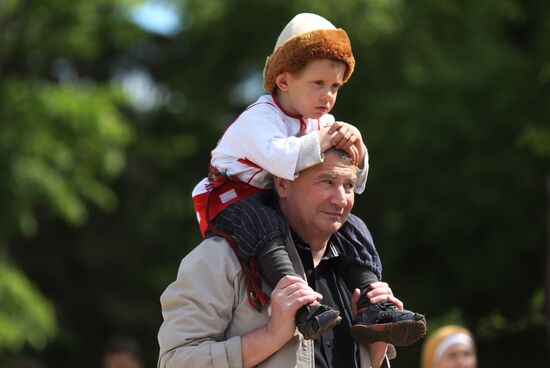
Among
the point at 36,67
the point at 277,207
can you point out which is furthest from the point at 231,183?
the point at 36,67

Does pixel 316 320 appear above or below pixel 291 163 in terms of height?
below

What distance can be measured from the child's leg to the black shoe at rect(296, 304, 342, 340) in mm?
201

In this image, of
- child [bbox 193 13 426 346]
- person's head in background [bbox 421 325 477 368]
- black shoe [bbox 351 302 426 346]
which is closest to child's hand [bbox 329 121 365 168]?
child [bbox 193 13 426 346]

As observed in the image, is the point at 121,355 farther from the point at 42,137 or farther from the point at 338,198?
the point at 42,137

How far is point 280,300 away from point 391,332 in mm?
388

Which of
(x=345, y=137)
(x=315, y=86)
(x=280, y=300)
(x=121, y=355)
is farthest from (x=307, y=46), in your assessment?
(x=121, y=355)

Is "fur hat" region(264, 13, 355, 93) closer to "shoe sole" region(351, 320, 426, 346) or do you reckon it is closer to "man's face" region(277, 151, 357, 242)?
"man's face" region(277, 151, 357, 242)

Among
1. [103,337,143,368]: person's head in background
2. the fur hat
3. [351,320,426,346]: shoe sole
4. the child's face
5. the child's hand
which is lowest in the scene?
[351,320,426,346]: shoe sole

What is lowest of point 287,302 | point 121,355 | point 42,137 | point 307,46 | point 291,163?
point 287,302

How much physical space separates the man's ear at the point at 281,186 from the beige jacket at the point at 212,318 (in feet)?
0.63

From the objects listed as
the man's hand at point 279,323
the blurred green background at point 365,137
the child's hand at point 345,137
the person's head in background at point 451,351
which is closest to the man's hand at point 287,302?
the man's hand at point 279,323

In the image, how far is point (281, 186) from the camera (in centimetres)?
380

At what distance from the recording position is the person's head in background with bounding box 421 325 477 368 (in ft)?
22.7

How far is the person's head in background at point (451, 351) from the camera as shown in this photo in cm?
691
